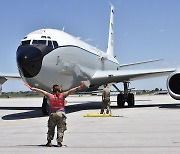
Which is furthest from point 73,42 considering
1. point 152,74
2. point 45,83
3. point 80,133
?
point 80,133

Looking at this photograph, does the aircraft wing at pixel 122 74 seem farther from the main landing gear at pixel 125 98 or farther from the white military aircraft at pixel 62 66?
the main landing gear at pixel 125 98

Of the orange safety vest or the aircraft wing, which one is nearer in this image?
the orange safety vest

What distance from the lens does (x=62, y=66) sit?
18281 mm

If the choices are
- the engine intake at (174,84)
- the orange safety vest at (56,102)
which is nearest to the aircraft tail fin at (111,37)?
the engine intake at (174,84)

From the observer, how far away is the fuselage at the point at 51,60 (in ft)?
53.4

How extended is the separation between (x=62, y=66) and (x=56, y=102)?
9.64m

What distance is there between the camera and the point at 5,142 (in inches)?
358

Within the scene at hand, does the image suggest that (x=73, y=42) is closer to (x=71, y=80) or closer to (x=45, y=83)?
(x=71, y=80)

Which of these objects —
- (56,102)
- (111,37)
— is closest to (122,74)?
(56,102)

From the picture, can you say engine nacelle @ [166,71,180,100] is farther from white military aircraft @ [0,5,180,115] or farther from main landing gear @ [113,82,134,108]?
main landing gear @ [113,82,134,108]

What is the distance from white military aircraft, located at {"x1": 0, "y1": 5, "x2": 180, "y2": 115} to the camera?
16.4 meters

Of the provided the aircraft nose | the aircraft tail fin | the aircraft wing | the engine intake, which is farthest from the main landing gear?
the aircraft tail fin

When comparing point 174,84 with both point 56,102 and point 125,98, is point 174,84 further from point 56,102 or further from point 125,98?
point 56,102

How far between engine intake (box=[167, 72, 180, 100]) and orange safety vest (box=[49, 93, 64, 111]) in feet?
44.9
